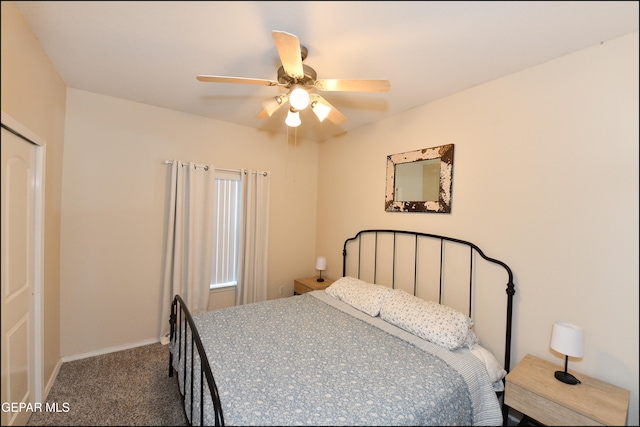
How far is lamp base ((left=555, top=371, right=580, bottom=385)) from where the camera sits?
1.51 meters

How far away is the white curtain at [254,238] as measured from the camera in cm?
344

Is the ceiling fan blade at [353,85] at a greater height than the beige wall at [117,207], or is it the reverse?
the ceiling fan blade at [353,85]

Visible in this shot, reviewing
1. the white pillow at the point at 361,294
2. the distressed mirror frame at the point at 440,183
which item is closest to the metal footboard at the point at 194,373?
the white pillow at the point at 361,294

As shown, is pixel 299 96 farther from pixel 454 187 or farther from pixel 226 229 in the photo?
pixel 226 229

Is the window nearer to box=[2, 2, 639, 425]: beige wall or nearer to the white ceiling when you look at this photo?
box=[2, 2, 639, 425]: beige wall

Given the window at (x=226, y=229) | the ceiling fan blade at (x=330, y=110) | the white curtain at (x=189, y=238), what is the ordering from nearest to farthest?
the ceiling fan blade at (x=330, y=110), the white curtain at (x=189, y=238), the window at (x=226, y=229)

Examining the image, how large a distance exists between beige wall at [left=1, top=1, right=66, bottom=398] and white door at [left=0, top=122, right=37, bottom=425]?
0.65ft

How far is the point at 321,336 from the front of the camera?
6.81 ft

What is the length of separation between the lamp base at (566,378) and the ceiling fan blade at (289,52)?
2.36 meters

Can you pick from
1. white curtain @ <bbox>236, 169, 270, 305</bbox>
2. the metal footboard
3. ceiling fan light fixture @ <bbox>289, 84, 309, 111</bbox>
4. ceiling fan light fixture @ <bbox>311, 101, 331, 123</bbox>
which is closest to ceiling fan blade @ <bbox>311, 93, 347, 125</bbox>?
ceiling fan light fixture @ <bbox>311, 101, 331, 123</bbox>

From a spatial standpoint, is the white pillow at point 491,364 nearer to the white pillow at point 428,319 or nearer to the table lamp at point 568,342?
the white pillow at point 428,319

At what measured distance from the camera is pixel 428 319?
2.07 meters

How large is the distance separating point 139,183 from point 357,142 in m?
2.51

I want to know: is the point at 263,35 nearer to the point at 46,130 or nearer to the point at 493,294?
the point at 46,130
